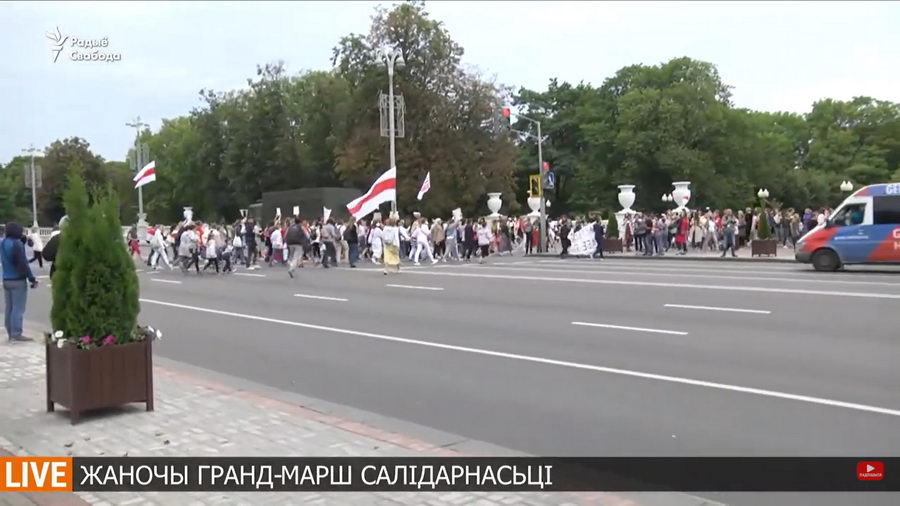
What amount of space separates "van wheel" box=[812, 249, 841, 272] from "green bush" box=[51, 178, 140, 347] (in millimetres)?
20435

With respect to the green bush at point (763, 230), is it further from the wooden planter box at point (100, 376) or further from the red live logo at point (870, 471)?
the wooden planter box at point (100, 376)

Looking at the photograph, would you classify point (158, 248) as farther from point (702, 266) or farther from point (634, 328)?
point (634, 328)

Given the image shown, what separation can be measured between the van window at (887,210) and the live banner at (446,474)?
18.4 m

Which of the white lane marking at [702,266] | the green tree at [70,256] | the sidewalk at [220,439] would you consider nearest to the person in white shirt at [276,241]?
the white lane marking at [702,266]

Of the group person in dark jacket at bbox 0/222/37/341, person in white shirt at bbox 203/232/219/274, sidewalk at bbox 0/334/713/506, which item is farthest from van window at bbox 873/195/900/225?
person in dark jacket at bbox 0/222/37/341

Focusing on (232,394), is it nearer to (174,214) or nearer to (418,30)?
(418,30)

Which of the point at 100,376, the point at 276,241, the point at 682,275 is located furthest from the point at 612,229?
the point at 100,376

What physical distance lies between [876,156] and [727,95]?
50.5 ft

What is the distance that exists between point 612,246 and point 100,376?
100 ft

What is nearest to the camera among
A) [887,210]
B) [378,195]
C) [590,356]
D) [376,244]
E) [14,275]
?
[590,356]

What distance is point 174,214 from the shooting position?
99500 millimetres

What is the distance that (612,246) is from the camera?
36375 mm

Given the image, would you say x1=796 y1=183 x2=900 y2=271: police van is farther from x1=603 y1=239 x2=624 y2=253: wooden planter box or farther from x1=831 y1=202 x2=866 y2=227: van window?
x1=603 y1=239 x2=624 y2=253: wooden planter box

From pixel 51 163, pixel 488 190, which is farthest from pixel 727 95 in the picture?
pixel 51 163
